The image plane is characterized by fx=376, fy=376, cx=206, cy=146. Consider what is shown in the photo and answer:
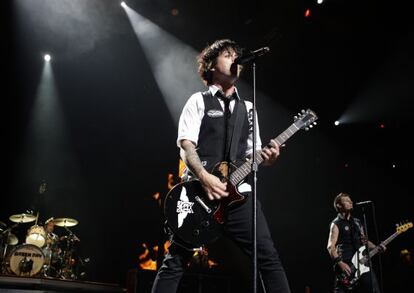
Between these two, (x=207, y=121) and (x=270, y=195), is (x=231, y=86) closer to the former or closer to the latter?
(x=207, y=121)

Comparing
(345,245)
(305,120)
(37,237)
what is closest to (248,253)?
(305,120)

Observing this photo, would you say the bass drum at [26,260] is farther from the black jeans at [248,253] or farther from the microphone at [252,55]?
the microphone at [252,55]

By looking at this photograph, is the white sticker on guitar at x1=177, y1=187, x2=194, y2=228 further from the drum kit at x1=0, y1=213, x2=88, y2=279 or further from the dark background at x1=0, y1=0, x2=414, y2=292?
the dark background at x1=0, y1=0, x2=414, y2=292

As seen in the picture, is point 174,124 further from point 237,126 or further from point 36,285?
point 237,126

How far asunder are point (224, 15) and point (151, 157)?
4.09m

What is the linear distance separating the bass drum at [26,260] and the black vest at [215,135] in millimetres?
5249

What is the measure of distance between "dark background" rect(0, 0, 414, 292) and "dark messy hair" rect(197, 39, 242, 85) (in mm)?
5413

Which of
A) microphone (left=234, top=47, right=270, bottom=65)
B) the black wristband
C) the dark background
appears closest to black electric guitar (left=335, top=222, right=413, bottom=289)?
the black wristband

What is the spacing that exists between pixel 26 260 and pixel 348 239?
17.8 ft

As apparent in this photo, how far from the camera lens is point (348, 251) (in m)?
5.84

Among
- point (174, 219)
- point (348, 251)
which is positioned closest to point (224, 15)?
point (348, 251)

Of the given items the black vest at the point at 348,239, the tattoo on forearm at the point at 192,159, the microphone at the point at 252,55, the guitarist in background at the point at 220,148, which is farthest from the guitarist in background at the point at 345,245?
the microphone at the point at 252,55

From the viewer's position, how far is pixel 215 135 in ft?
9.01

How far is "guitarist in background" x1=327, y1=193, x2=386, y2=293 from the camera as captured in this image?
5664 mm
